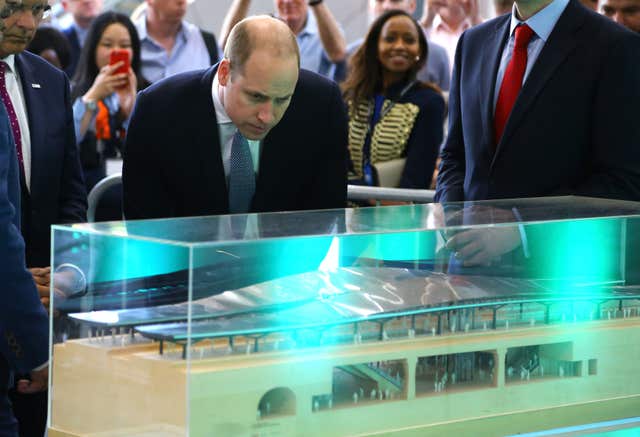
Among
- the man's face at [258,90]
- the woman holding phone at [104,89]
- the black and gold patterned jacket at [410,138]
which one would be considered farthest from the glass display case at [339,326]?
the woman holding phone at [104,89]

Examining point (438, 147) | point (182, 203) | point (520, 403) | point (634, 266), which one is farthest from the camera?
point (438, 147)

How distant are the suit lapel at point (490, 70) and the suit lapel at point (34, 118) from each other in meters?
1.45

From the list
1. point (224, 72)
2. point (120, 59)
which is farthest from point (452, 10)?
point (224, 72)

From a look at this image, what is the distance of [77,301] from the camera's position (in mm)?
2518

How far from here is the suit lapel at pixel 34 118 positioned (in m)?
4.00

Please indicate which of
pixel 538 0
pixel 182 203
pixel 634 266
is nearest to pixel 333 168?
pixel 182 203

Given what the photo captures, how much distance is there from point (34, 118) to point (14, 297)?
1267mm

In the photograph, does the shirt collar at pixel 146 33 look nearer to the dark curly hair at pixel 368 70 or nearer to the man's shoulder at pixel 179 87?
the dark curly hair at pixel 368 70

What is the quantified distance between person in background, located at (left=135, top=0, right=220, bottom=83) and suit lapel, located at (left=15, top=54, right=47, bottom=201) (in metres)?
3.31

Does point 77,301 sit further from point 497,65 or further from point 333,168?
point 497,65

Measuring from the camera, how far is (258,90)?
3.33m

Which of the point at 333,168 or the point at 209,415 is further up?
the point at 333,168

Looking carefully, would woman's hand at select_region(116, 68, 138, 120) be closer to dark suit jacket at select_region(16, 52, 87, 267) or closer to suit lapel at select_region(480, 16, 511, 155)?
dark suit jacket at select_region(16, 52, 87, 267)

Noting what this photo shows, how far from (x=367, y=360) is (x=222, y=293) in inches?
13.6
